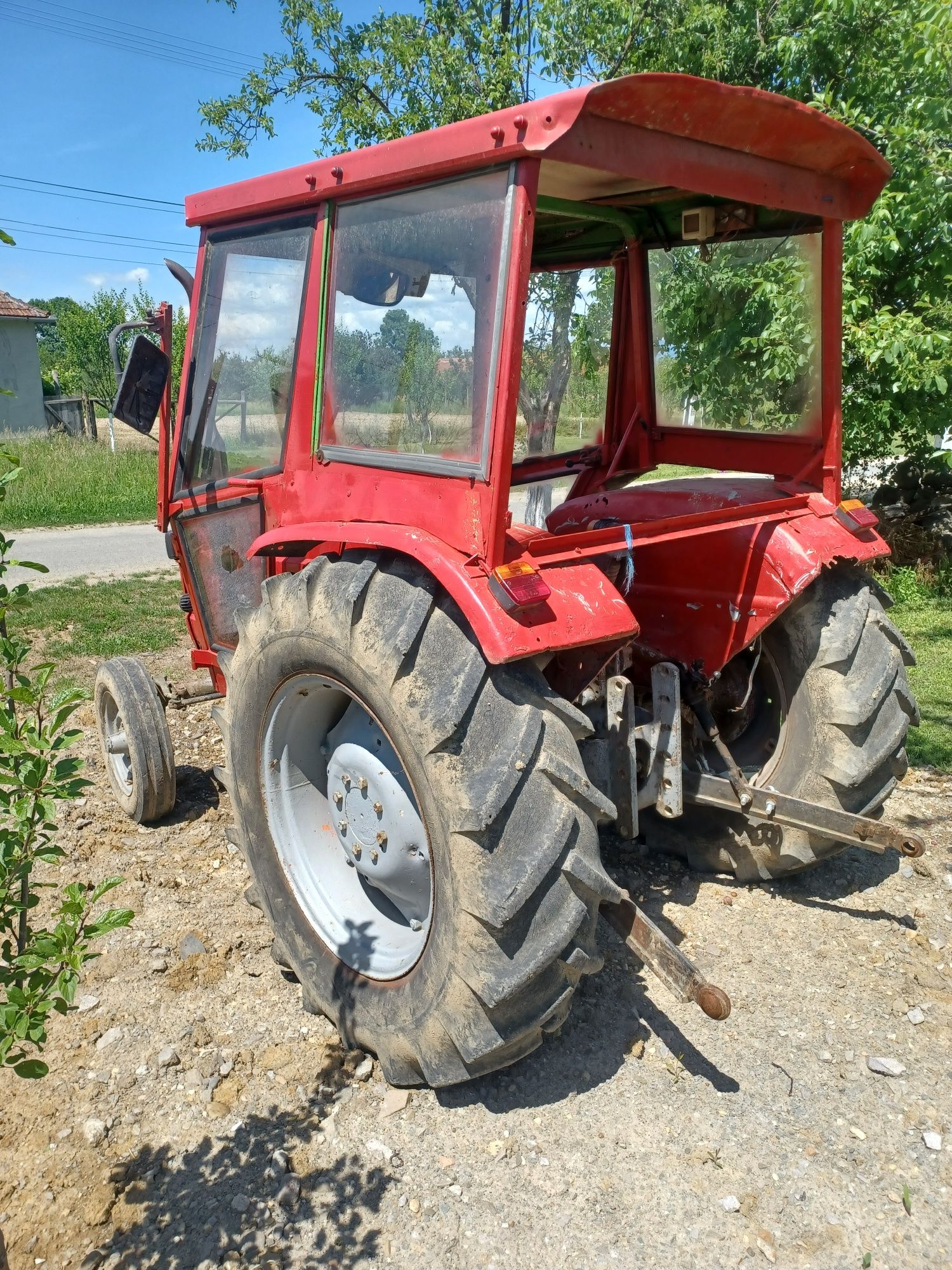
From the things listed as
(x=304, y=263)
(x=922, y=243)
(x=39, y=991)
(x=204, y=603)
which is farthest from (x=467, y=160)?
(x=922, y=243)

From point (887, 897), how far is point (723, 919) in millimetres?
632

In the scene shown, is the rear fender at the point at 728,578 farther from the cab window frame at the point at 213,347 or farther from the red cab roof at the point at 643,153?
the cab window frame at the point at 213,347

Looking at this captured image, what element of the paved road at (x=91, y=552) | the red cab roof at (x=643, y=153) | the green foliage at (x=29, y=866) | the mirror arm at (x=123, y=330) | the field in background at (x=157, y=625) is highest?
the red cab roof at (x=643, y=153)

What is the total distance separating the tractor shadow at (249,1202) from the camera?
2.16 metres

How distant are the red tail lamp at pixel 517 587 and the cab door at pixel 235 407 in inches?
46.3

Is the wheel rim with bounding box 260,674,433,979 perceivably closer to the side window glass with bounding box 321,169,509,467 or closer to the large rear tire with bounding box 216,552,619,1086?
A: the large rear tire with bounding box 216,552,619,1086

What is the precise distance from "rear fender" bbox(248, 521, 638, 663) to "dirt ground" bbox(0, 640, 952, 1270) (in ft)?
4.03

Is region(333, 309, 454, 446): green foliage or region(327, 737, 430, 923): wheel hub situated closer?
region(333, 309, 454, 446): green foliage

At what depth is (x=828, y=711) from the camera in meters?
3.15

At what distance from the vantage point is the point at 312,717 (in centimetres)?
298

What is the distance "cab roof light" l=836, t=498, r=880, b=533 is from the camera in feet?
10.4

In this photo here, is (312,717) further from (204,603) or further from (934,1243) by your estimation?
(934,1243)

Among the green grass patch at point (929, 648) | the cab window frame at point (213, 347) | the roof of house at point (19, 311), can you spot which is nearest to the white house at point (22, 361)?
the roof of house at point (19, 311)

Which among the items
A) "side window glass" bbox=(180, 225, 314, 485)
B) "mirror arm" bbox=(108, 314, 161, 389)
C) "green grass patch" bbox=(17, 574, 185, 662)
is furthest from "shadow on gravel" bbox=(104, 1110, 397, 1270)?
"green grass patch" bbox=(17, 574, 185, 662)
